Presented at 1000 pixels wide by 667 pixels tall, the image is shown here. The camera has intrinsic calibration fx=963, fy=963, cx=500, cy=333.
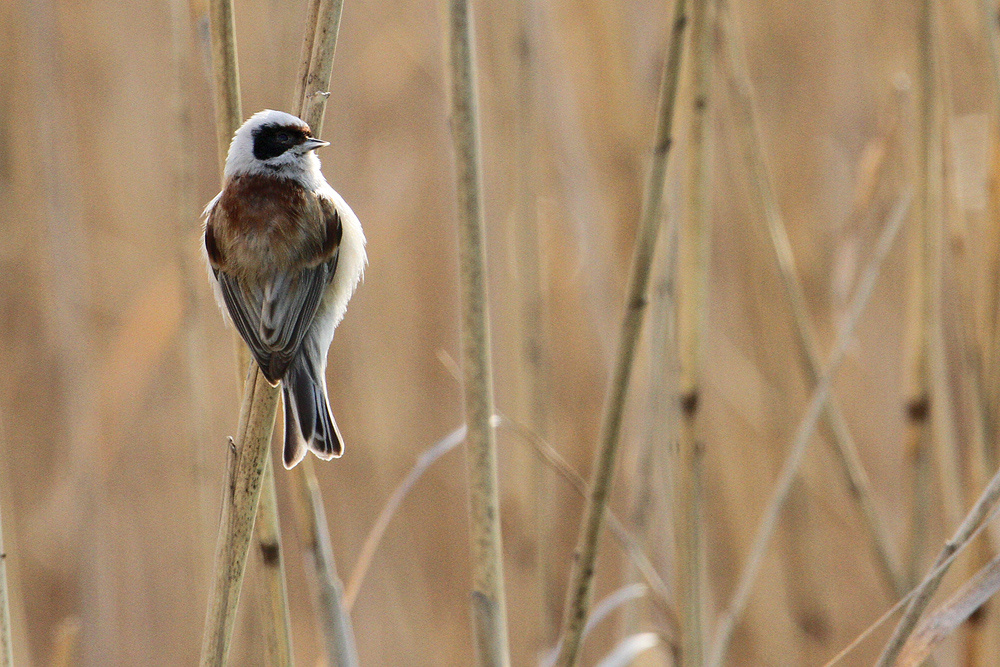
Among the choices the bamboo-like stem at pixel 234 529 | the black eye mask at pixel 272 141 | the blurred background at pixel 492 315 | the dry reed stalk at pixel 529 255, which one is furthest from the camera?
the blurred background at pixel 492 315

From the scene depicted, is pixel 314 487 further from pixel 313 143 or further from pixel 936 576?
pixel 936 576

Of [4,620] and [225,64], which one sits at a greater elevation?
[225,64]

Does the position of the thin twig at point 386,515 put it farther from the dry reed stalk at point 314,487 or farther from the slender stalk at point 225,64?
the slender stalk at point 225,64

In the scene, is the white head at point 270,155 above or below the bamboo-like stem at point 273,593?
above

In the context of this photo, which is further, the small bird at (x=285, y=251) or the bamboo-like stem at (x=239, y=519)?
the small bird at (x=285, y=251)

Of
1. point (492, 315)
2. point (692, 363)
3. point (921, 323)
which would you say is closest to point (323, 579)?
point (692, 363)

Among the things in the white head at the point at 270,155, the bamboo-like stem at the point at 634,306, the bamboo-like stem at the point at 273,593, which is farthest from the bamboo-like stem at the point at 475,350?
the white head at the point at 270,155

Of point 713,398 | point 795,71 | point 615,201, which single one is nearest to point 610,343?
Result: point 615,201

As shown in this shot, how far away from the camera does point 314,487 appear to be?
1227mm

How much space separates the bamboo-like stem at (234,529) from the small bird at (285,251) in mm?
167

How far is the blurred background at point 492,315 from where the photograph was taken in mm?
2049

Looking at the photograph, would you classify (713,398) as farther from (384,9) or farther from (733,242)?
(384,9)

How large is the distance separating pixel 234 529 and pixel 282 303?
0.40m

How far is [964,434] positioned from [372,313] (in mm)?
1601
